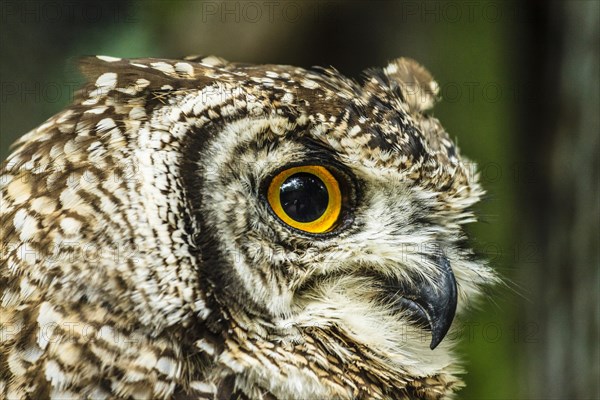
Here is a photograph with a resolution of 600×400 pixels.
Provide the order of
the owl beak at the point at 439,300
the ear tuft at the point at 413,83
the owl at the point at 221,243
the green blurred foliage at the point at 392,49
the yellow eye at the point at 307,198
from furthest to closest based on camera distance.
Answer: the green blurred foliage at the point at 392,49 → the ear tuft at the point at 413,83 → the owl beak at the point at 439,300 → the yellow eye at the point at 307,198 → the owl at the point at 221,243

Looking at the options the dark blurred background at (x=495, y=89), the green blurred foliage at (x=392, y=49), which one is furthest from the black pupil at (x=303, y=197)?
the green blurred foliage at (x=392, y=49)

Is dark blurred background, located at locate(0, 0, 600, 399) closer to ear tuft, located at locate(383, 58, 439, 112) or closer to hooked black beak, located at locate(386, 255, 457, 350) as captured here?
ear tuft, located at locate(383, 58, 439, 112)

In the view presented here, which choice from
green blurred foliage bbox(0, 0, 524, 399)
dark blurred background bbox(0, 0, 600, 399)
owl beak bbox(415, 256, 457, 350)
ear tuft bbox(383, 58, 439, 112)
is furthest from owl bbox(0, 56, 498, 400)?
green blurred foliage bbox(0, 0, 524, 399)

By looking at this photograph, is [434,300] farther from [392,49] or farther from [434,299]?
[392,49]

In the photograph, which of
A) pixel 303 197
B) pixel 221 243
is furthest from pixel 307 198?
pixel 221 243

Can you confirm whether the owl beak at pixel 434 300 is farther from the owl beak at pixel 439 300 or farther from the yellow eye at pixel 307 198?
the yellow eye at pixel 307 198

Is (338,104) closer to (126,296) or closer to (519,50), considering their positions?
(126,296)

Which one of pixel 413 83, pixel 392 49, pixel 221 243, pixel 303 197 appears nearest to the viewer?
pixel 221 243
